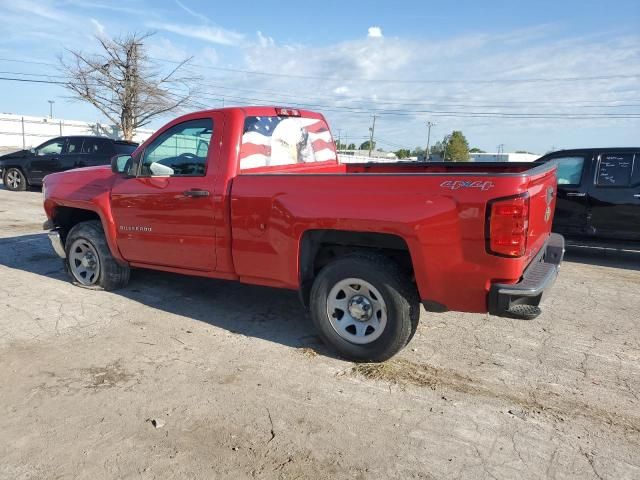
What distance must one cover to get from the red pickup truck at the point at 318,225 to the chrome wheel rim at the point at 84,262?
0.06 feet

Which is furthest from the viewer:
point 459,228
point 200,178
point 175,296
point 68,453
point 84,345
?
point 175,296

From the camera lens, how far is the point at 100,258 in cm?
541

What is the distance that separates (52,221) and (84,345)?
97.0 inches

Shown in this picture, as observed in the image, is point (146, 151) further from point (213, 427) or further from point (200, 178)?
point (213, 427)

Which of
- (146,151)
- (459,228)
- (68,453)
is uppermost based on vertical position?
(146,151)

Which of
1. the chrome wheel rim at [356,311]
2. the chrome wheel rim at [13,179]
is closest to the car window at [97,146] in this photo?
the chrome wheel rim at [13,179]

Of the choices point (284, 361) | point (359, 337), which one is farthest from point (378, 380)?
point (284, 361)

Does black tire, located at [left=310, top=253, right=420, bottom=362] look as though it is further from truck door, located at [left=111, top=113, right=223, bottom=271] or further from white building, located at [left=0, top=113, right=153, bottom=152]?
white building, located at [left=0, top=113, right=153, bottom=152]

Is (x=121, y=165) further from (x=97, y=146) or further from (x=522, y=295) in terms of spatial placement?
(x=97, y=146)

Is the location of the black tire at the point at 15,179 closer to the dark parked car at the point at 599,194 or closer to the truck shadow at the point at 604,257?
the dark parked car at the point at 599,194

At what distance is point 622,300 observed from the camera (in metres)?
5.60

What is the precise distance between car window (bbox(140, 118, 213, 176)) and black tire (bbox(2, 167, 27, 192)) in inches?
512

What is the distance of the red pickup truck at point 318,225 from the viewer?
10.5 ft

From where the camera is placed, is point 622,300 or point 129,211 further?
point 622,300
